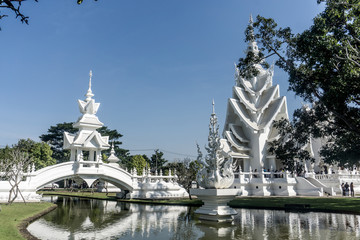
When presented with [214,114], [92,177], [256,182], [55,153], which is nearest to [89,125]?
[92,177]

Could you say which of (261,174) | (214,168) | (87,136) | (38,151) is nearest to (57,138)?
(38,151)

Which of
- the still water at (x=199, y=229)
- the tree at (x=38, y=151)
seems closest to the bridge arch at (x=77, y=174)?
the still water at (x=199, y=229)

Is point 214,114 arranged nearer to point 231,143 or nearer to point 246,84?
point 231,143

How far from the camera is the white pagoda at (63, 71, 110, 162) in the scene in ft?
90.5

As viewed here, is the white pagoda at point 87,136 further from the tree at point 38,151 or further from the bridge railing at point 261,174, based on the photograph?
the tree at point 38,151

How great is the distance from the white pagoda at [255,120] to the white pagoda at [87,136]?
18617 millimetres

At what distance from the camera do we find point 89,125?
2906 centimetres

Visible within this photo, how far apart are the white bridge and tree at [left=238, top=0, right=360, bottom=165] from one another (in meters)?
15.2

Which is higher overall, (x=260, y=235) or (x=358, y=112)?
(x=358, y=112)

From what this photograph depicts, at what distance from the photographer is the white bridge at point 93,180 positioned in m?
23.4

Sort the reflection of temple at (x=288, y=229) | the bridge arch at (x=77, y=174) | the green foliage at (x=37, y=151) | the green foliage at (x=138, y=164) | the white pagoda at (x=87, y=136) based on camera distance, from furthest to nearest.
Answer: the green foliage at (x=138, y=164), the green foliage at (x=37, y=151), the white pagoda at (x=87, y=136), the bridge arch at (x=77, y=174), the reflection of temple at (x=288, y=229)

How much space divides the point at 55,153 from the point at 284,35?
5691 cm

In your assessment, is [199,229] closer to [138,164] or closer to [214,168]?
[214,168]

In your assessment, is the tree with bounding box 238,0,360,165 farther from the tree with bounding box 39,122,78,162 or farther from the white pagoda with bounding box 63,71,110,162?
the tree with bounding box 39,122,78,162
